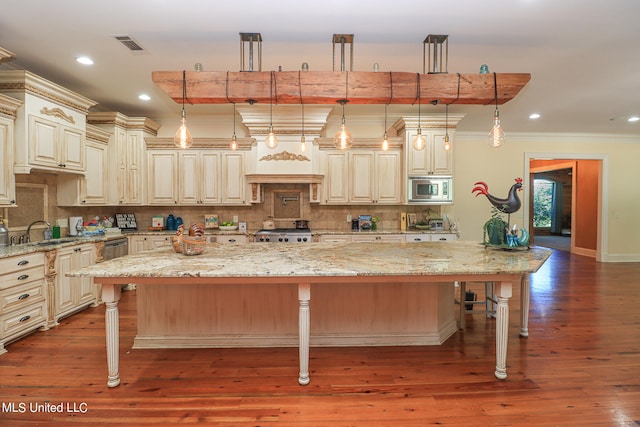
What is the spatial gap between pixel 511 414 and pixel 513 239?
1485 mm

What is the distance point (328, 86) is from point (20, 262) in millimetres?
3265

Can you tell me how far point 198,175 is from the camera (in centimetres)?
513

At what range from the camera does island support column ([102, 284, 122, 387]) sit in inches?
83.4

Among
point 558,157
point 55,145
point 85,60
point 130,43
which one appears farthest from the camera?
point 558,157

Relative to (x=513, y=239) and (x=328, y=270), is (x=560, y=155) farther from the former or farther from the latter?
(x=328, y=270)

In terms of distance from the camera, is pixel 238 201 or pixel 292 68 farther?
pixel 238 201

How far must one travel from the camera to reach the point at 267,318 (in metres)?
2.79

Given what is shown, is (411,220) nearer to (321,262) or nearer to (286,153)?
(286,153)

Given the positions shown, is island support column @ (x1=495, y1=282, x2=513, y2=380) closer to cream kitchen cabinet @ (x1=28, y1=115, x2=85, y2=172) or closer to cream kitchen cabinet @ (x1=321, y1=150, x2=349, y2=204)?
cream kitchen cabinet @ (x1=321, y1=150, x2=349, y2=204)

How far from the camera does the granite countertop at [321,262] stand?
2080mm

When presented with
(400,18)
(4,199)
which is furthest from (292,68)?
(4,199)

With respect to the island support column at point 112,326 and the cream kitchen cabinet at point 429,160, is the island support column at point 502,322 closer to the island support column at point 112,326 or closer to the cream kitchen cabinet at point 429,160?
the island support column at point 112,326

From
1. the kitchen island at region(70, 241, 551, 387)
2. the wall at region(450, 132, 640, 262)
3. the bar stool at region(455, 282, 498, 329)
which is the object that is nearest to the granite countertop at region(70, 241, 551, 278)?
the kitchen island at region(70, 241, 551, 387)

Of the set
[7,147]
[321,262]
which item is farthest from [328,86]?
[7,147]
